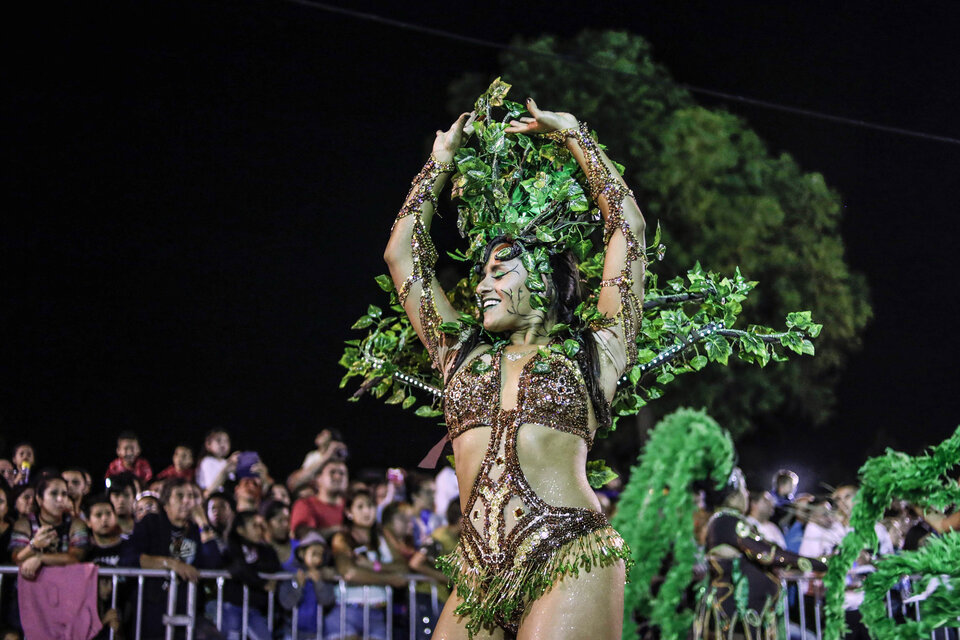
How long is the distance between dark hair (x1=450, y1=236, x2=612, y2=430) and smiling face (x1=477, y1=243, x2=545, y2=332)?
46 millimetres

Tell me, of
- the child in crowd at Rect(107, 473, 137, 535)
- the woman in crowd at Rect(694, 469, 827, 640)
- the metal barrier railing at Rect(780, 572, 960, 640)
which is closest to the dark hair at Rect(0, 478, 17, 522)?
the child in crowd at Rect(107, 473, 137, 535)

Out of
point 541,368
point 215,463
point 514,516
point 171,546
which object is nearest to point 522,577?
point 514,516

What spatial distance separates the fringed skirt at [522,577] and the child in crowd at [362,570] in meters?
3.35

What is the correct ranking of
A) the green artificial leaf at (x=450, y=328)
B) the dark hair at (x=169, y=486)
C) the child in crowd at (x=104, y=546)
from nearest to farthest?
the green artificial leaf at (x=450, y=328), the child in crowd at (x=104, y=546), the dark hair at (x=169, y=486)

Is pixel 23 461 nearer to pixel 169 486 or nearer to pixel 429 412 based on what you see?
pixel 169 486

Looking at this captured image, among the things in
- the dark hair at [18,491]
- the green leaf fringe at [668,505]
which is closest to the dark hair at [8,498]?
the dark hair at [18,491]

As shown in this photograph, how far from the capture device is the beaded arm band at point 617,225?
9.89 ft

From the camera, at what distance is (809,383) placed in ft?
43.3

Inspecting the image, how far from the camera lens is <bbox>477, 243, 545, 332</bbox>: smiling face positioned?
3020mm

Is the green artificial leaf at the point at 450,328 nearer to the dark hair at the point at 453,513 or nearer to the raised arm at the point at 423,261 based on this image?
the raised arm at the point at 423,261

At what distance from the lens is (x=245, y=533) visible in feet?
19.2

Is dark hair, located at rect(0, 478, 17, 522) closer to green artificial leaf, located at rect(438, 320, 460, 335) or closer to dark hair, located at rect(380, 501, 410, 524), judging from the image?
dark hair, located at rect(380, 501, 410, 524)

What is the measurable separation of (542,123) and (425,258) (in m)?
0.56

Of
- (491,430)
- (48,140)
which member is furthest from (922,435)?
(491,430)
